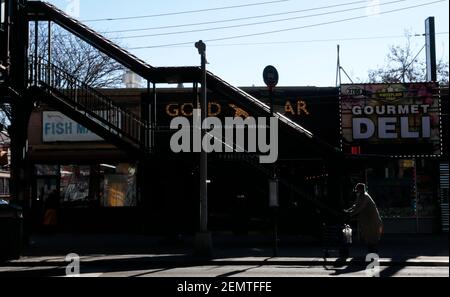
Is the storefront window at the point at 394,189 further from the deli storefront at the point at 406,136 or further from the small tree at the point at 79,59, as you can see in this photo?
the small tree at the point at 79,59

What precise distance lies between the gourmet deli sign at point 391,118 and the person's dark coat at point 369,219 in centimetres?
736

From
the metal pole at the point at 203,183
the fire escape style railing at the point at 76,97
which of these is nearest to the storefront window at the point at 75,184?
the fire escape style railing at the point at 76,97

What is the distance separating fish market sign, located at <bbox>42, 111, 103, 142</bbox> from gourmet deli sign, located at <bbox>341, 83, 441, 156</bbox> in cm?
903

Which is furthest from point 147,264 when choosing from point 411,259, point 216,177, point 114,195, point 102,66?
point 102,66

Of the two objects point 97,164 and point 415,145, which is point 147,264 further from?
point 415,145

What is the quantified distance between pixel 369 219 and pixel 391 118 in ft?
26.9

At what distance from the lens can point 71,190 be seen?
2153 cm

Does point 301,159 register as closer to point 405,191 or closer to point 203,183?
point 405,191

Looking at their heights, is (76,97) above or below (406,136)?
above

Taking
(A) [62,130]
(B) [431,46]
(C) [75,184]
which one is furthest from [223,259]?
(B) [431,46]

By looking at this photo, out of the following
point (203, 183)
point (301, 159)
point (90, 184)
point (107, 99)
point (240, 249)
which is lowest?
point (240, 249)

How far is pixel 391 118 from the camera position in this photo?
20.1m

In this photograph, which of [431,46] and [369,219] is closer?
[369,219]

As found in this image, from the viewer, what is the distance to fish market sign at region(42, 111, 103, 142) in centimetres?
2114
